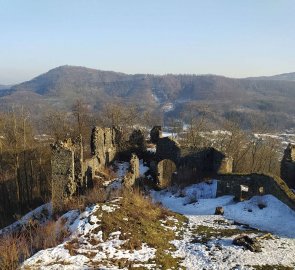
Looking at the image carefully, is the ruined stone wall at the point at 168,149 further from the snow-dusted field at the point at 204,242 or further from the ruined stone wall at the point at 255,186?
the snow-dusted field at the point at 204,242

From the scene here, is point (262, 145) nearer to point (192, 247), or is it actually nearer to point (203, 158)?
point (203, 158)

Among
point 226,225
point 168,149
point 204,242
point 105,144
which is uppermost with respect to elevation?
point 105,144

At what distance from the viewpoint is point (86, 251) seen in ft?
39.9

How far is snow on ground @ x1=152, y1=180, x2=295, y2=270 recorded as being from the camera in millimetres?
12430

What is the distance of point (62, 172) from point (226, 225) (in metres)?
8.05

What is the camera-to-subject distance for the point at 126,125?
1678 inches

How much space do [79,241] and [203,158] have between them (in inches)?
542

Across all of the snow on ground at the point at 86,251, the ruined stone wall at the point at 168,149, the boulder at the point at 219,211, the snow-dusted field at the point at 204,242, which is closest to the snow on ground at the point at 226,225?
the snow-dusted field at the point at 204,242

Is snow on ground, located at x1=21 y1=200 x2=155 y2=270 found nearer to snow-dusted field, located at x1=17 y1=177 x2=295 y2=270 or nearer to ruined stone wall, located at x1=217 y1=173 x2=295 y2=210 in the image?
snow-dusted field, located at x1=17 y1=177 x2=295 y2=270

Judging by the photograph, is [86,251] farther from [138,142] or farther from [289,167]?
[138,142]

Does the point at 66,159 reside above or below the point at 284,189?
above

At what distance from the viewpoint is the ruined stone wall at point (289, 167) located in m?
21.7

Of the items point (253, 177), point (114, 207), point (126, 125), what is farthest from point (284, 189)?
point (126, 125)

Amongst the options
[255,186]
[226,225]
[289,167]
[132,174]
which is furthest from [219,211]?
[289,167]
